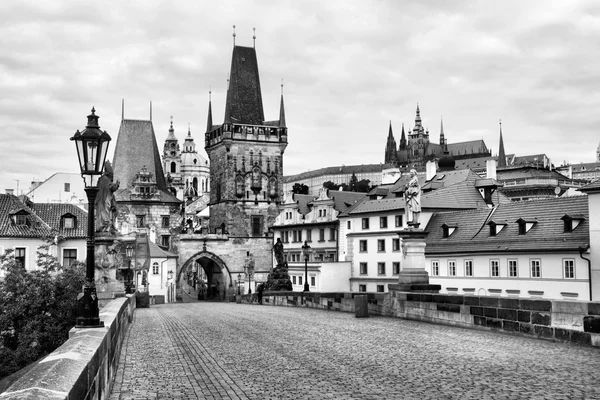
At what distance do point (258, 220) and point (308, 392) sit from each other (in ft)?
253

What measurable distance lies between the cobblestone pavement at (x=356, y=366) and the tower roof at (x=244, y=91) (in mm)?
72150

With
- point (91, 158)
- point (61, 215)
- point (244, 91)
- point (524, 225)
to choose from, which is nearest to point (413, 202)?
point (91, 158)

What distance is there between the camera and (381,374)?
424 inches

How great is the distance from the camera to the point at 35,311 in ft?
82.9

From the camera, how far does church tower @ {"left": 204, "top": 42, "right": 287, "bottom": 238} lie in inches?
3388

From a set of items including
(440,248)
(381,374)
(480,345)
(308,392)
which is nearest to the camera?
(308,392)

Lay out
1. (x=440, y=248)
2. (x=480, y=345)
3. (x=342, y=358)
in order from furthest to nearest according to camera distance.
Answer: (x=440, y=248)
(x=480, y=345)
(x=342, y=358)

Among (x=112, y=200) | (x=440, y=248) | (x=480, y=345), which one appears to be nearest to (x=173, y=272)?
(x=440, y=248)

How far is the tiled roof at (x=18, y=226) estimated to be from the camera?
51.8 metres

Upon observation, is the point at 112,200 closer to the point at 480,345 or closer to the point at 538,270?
the point at 480,345

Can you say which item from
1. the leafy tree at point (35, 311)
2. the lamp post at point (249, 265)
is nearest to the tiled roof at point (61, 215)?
the leafy tree at point (35, 311)

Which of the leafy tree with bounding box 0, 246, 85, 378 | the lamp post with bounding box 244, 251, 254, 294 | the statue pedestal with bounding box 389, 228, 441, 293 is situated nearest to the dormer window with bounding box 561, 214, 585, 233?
the statue pedestal with bounding box 389, 228, 441, 293

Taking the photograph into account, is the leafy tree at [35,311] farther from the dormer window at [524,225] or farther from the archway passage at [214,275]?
the archway passage at [214,275]

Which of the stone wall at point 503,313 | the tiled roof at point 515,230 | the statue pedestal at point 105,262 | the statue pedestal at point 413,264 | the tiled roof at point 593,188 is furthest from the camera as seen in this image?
the tiled roof at point 515,230
